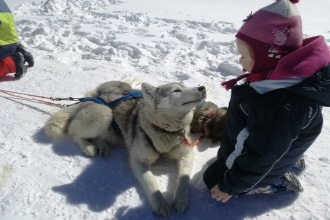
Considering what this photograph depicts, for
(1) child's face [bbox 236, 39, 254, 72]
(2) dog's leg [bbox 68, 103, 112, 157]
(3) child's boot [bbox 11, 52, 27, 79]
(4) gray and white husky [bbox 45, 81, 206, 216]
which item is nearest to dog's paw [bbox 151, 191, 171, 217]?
(4) gray and white husky [bbox 45, 81, 206, 216]

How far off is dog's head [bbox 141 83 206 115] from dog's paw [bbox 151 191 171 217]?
0.78 meters

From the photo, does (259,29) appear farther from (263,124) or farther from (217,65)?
(217,65)

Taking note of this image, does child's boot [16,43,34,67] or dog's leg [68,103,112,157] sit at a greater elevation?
dog's leg [68,103,112,157]

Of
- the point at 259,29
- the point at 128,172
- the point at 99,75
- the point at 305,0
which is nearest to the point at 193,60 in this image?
the point at 99,75

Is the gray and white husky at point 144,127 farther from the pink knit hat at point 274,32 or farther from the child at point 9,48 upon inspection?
the child at point 9,48

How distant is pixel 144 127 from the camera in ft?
10.5

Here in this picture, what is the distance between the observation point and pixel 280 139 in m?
2.10

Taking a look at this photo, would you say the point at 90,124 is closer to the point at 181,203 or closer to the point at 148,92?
the point at 148,92

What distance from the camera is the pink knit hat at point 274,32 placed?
2131mm

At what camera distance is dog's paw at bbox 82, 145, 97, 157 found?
10.9 ft

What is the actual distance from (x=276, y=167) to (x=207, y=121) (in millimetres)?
1257

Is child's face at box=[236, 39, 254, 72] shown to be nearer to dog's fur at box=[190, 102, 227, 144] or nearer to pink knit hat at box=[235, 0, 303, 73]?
pink knit hat at box=[235, 0, 303, 73]

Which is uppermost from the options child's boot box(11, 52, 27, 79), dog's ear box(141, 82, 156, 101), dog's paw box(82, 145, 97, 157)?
dog's ear box(141, 82, 156, 101)

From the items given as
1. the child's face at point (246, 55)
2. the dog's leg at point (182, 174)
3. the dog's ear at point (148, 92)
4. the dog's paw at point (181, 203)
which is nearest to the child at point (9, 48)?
the dog's ear at point (148, 92)
